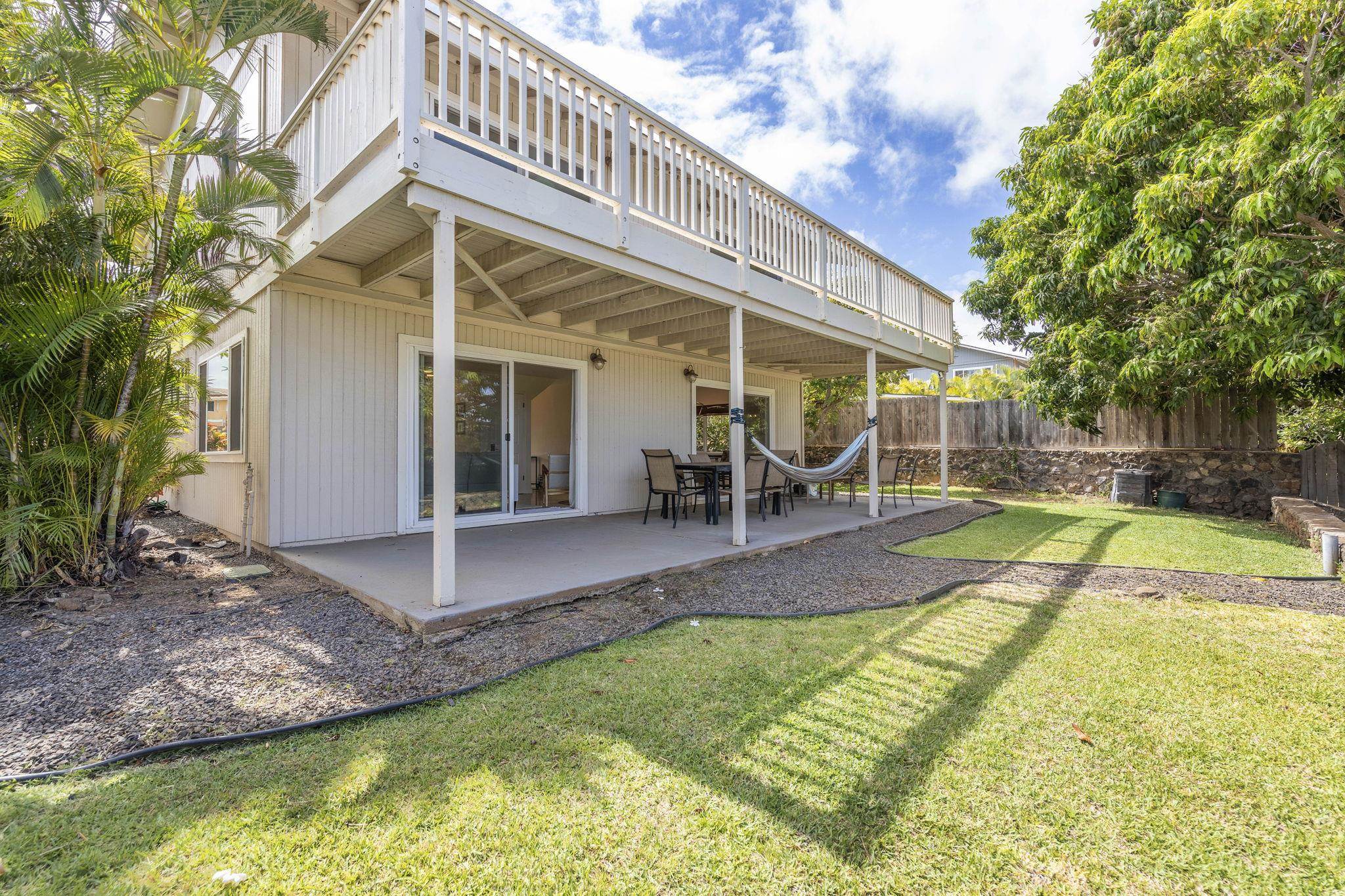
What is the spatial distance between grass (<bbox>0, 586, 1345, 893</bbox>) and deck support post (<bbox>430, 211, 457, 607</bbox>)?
2.95 feet

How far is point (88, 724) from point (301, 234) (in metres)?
3.56

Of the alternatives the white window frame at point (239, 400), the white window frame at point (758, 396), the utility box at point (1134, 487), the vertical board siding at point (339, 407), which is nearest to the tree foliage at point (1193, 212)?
the utility box at point (1134, 487)

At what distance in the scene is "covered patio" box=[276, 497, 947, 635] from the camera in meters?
3.25

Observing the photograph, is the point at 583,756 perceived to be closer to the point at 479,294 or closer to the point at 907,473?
the point at 479,294

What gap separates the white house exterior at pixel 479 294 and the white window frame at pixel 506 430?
2 centimetres

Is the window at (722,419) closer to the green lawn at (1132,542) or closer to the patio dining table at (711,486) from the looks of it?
the patio dining table at (711,486)

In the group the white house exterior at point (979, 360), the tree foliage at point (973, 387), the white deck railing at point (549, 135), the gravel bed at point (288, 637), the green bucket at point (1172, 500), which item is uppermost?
the white house exterior at point (979, 360)

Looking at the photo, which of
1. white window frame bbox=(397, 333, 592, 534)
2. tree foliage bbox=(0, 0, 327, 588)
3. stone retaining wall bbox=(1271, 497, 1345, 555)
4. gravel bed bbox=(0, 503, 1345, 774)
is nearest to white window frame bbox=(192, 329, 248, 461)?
tree foliage bbox=(0, 0, 327, 588)

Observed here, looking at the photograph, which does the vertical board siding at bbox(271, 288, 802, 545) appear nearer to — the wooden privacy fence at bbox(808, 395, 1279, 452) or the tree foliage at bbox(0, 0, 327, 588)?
the tree foliage at bbox(0, 0, 327, 588)

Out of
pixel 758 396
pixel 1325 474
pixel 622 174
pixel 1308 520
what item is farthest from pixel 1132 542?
pixel 622 174

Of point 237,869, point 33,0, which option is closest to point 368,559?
point 237,869

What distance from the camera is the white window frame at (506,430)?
5559 mm

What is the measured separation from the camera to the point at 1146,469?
906cm

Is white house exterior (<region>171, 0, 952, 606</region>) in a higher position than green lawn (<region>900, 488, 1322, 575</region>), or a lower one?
higher
